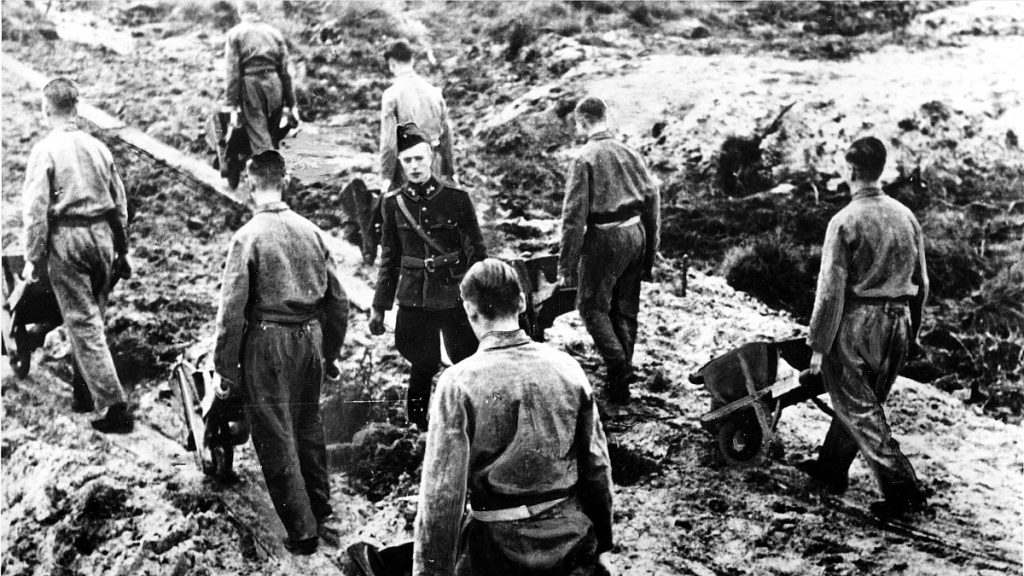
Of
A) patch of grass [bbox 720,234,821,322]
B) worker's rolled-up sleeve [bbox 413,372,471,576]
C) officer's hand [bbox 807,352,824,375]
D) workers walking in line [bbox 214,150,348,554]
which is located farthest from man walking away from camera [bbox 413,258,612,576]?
patch of grass [bbox 720,234,821,322]

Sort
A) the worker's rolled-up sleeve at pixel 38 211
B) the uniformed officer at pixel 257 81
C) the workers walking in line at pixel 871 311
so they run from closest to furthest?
the workers walking in line at pixel 871 311, the worker's rolled-up sleeve at pixel 38 211, the uniformed officer at pixel 257 81

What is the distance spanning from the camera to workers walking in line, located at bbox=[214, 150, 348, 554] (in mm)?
3674

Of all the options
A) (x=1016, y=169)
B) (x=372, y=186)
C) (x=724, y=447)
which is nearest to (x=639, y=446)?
(x=724, y=447)

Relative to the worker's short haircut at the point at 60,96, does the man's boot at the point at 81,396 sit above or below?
below

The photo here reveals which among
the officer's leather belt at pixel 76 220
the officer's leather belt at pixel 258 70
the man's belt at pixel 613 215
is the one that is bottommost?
the man's belt at pixel 613 215

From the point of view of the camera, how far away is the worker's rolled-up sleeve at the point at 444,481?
2613 mm

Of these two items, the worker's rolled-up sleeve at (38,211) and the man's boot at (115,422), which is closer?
the worker's rolled-up sleeve at (38,211)

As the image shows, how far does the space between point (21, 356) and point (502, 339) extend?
10.2 feet

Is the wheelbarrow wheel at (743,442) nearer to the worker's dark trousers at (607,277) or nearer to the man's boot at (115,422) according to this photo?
the worker's dark trousers at (607,277)

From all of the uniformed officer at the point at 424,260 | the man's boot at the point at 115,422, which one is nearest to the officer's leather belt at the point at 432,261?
the uniformed officer at the point at 424,260

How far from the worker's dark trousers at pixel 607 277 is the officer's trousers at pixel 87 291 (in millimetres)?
2376

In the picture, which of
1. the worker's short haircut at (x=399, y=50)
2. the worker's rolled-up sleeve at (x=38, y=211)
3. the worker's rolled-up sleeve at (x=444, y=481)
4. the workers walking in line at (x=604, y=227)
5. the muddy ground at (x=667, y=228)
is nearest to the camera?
the worker's rolled-up sleeve at (x=444, y=481)

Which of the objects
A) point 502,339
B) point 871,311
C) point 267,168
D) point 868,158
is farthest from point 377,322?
point 868,158

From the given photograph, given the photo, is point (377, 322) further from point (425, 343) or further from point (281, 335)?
point (281, 335)
